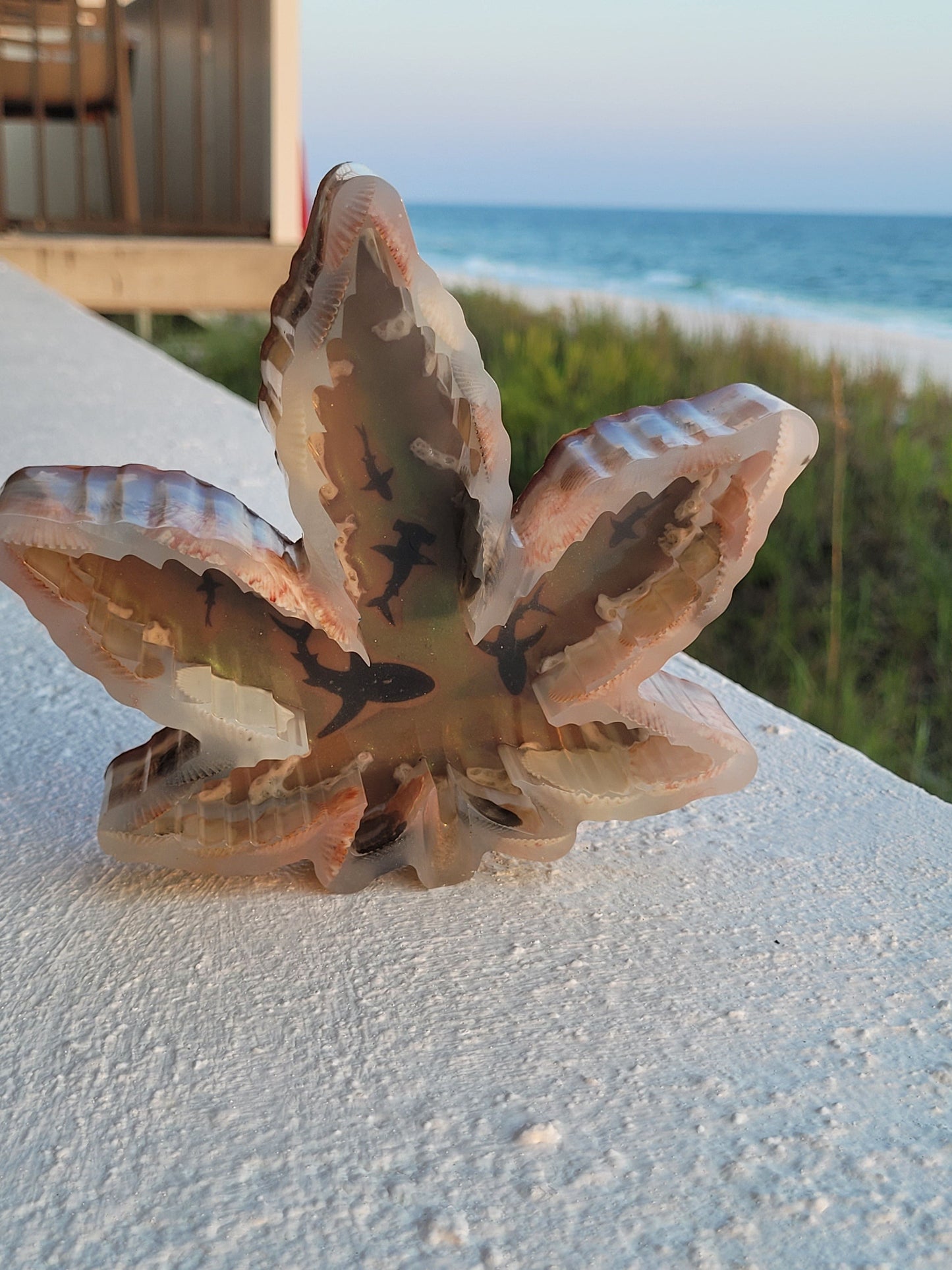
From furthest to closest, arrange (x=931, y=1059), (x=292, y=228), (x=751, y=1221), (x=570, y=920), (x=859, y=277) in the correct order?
1. (x=859, y=277)
2. (x=292, y=228)
3. (x=570, y=920)
4. (x=931, y=1059)
5. (x=751, y=1221)

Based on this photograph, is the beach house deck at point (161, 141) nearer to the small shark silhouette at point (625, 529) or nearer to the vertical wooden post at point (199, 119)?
the vertical wooden post at point (199, 119)

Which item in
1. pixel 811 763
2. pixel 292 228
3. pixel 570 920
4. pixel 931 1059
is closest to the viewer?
pixel 931 1059

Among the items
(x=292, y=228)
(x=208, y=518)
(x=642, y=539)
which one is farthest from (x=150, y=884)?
(x=292, y=228)

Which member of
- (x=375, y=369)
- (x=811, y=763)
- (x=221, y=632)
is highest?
(x=375, y=369)

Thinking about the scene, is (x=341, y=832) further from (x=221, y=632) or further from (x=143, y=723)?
(x=143, y=723)

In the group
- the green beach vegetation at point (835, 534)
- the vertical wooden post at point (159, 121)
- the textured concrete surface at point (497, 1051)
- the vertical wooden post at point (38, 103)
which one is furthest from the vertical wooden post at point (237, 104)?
the textured concrete surface at point (497, 1051)

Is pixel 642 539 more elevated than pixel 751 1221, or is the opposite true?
pixel 642 539

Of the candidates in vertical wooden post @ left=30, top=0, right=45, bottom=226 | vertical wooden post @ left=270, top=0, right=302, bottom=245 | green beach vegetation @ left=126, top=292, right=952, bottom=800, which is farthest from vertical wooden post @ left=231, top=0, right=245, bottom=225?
green beach vegetation @ left=126, top=292, right=952, bottom=800

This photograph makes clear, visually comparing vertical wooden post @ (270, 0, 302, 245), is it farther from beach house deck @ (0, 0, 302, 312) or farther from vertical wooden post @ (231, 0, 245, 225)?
vertical wooden post @ (231, 0, 245, 225)

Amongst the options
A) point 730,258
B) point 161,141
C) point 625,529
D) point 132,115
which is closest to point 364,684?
point 625,529
